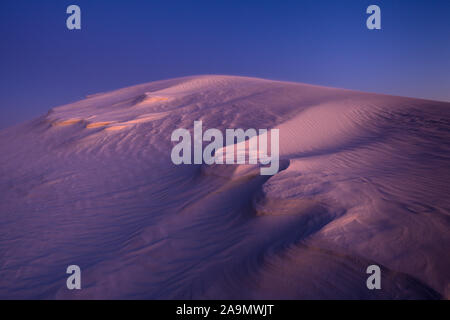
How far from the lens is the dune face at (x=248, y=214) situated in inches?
104

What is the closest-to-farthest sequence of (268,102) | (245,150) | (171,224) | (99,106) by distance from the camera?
(171,224), (245,150), (268,102), (99,106)

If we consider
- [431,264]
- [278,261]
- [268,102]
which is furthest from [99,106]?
[431,264]

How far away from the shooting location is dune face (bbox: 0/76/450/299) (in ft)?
8.70

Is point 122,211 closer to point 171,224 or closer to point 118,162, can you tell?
point 171,224

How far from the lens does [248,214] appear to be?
12.2 feet

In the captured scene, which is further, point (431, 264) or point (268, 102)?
point (268, 102)

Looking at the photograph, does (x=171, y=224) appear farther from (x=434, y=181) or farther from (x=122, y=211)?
(x=434, y=181)

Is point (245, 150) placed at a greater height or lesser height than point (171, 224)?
greater

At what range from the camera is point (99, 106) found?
11.6 meters
